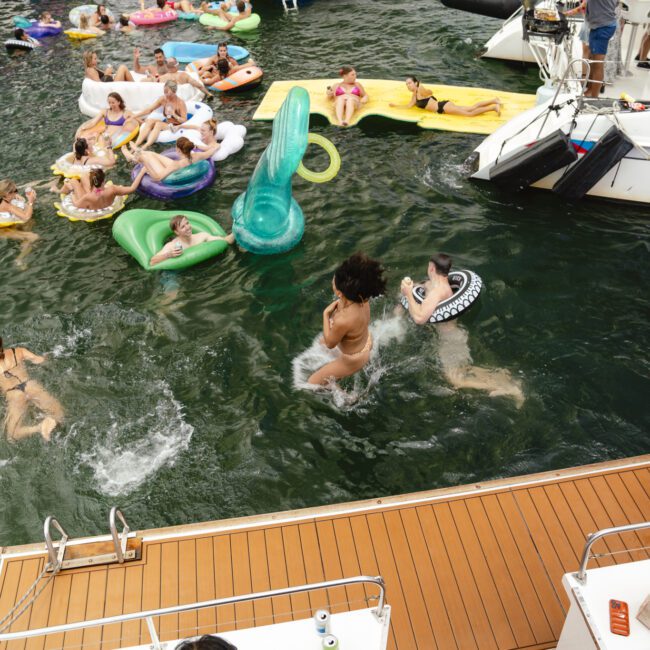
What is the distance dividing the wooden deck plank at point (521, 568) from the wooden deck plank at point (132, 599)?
254 cm

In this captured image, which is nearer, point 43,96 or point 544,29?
point 544,29

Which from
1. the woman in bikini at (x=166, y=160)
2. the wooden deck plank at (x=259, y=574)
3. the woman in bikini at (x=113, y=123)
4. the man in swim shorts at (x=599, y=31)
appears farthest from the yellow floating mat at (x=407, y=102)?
the wooden deck plank at (x=259, y=574)

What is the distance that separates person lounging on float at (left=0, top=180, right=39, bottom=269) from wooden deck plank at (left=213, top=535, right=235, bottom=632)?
5.93 m

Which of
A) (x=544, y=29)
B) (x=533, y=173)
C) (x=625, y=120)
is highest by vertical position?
(x=544, y=29)

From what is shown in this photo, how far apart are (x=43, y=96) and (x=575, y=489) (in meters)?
13.1

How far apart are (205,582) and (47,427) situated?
261cm

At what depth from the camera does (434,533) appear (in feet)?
15.7

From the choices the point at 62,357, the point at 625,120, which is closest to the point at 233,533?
the point at 62,357

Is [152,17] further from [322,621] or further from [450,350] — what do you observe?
[322,621]

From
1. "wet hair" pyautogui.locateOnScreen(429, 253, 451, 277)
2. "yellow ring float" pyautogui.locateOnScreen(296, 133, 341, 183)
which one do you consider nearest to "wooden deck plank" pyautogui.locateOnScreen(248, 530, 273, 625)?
"wet hair" pyautogui.locateOnScreen(429, 253, 451, 277)

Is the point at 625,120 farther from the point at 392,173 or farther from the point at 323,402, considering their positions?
the point at 323,402

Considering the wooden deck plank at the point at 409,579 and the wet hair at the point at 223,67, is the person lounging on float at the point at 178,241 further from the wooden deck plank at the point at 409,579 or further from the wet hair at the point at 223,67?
the wet hair at the point at 223,67

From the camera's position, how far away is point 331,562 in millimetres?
4621

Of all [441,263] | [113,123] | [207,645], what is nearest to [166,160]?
[113,123]
